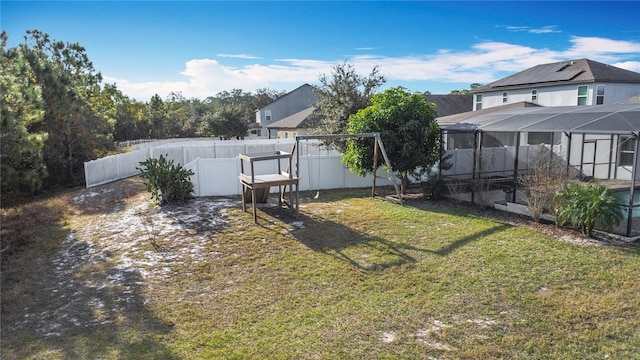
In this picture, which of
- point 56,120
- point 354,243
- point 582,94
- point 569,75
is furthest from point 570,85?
point 56,120

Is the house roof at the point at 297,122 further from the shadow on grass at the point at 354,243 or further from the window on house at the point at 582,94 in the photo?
the shadow on grass at the point at 354,243

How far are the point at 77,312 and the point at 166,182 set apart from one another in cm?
593

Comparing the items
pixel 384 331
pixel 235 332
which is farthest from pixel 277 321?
pixel 384 331

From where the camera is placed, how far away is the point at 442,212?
35.2ft

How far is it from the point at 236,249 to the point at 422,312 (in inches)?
167

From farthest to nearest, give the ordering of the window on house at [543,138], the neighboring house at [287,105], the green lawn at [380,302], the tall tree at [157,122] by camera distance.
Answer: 1. the neighboring house at [287,105]
2. the tall tree at [157,122]
3. the window on house at [543,138]
4. the green lawn at [380,302]

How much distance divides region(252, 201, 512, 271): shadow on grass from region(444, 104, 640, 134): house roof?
2.99 meters

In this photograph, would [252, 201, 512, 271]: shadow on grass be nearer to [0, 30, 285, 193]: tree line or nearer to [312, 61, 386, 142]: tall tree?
[0, 30, 285, 193]: tree line

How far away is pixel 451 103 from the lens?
3297cm

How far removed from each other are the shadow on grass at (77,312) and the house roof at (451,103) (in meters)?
28.6

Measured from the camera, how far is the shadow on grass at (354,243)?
756 centimetres

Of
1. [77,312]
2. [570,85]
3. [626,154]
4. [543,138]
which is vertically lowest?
[77,312]

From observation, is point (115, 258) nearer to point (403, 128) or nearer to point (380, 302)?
point (380, 302)

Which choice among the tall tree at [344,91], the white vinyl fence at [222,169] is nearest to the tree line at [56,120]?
→ the white vinyl fence at [222,169]
